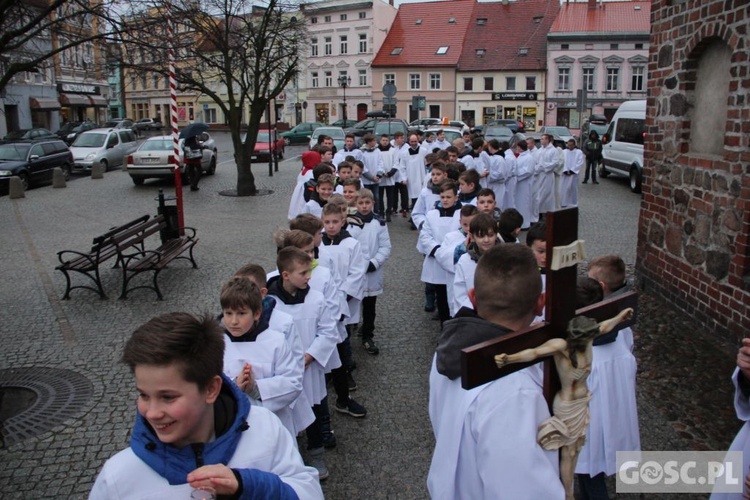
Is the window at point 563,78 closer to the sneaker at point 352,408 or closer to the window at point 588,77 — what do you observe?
the window at point 588,77

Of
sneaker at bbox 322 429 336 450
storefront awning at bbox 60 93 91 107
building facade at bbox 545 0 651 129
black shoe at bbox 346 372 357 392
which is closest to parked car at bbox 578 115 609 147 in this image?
building facade at bbox 545 0 651 129

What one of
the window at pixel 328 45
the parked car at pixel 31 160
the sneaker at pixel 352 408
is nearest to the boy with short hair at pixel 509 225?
the sneaker at pixel 352 408

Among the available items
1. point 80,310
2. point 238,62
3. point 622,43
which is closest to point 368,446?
point 80,310

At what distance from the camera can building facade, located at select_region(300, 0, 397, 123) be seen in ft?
209

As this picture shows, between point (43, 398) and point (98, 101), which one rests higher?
point (98, 101)

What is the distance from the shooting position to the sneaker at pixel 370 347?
261 inches

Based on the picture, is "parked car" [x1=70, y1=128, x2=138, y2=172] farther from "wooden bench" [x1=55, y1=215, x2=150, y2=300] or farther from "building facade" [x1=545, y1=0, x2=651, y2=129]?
"building facade" [x1=545, y1=0, x2=651, y2=129]

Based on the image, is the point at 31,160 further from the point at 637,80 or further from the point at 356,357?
the point at 637,80

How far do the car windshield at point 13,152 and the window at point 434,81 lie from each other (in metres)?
42.6

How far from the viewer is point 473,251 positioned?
212 inches

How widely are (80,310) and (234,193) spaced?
11183mm

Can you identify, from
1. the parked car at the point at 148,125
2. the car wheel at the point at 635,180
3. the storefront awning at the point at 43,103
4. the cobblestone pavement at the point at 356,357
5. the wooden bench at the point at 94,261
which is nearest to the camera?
the cobblestone pavement at the point at 356,357

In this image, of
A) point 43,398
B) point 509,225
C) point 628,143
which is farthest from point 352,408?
point 628,143

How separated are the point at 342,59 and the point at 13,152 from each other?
1850 inches
